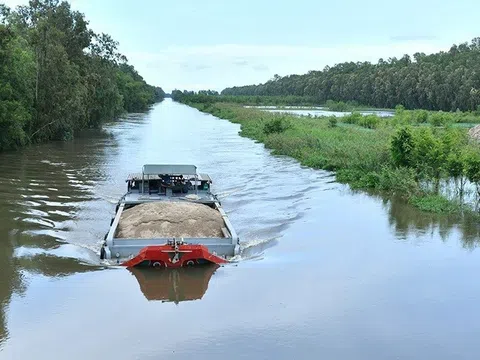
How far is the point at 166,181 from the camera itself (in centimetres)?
2002

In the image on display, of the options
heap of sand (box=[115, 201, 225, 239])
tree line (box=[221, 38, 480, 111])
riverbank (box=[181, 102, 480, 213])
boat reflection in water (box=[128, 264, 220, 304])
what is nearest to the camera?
boat reflection in water (box=[128, 264, 220, 304])

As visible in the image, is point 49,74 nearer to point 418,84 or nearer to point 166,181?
point 166,181

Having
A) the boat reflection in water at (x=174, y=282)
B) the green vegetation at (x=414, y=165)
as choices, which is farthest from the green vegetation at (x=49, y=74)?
A: the boat reflection in water at (x=174, y=282)

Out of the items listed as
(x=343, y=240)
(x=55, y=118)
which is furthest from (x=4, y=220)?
(x=55, y=118)

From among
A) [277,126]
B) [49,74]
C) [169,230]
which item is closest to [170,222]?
[169,230]

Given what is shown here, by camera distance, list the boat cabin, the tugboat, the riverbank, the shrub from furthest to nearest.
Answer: the shrub, the riverbank, the boat cabin, the tugboat

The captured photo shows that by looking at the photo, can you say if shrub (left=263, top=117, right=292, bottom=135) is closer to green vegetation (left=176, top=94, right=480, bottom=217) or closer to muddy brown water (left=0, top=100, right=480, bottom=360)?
green vegetation (left=176, top=94, right=480, bottom=217)

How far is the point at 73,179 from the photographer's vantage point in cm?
2739

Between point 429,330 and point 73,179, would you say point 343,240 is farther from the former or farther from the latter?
point 73,179

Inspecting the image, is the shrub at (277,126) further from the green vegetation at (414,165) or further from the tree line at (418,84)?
the tree line at (418,84)

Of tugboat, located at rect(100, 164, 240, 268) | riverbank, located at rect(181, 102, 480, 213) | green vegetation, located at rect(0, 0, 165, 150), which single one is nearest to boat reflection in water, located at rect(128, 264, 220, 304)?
tugboat, located at rect(100, 164, 240, 268)

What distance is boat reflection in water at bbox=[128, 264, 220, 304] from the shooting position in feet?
41.2

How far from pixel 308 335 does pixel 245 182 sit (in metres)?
17.0

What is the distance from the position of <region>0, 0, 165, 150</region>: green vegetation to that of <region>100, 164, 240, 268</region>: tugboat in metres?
16.6
